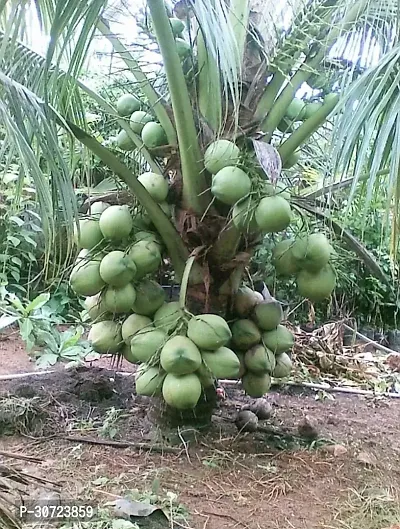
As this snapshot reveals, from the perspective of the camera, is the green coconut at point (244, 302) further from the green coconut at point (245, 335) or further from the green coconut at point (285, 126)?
the green coconut at point (285, 126)

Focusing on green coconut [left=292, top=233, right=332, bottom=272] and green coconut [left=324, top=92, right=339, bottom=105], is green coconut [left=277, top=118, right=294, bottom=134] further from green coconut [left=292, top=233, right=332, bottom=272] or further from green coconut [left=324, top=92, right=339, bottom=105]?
green coconut [left=292, top=233, right=332, bottom=272]

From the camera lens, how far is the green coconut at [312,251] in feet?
5.82

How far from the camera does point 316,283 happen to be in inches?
71.5

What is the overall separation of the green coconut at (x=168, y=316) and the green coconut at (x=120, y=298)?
0.28ft

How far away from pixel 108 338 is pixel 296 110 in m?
0.90

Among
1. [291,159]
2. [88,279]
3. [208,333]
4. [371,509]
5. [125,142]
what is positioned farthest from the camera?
[125,142]

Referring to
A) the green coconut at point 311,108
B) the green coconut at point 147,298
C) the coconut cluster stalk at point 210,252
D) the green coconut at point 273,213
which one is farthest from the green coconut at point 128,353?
the green coconut at point 311,108

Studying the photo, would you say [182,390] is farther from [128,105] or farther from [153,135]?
[128,105]

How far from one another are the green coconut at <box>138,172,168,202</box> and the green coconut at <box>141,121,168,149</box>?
0.37ft

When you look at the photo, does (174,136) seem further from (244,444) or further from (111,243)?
(244,444)

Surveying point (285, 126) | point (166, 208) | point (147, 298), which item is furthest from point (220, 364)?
point (285, 126)

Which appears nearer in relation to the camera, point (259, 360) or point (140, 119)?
point (259, 360)

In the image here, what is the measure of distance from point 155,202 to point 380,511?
99cm

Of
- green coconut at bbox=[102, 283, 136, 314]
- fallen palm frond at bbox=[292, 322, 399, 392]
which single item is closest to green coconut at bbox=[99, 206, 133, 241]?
green coconut at bbox=[102, 283, 136, 314]
